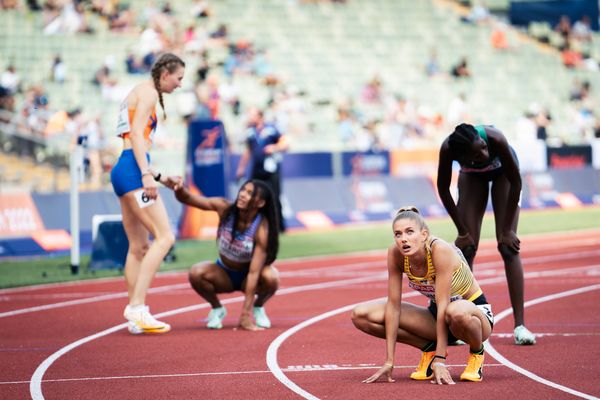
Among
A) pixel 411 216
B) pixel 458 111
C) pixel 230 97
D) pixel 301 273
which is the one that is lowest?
pixel 301 273

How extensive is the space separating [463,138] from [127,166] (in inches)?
114

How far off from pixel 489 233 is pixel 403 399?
1448 cm

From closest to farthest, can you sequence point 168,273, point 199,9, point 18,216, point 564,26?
1. point 168,273
2. point 18,216
3. point 199,9
4. point 564,26

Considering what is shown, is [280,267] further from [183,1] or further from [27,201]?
[183,1]

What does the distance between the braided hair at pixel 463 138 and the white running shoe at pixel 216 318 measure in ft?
9.41

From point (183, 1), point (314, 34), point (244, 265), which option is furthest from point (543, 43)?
point (244, 265)

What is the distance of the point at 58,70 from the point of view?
85.7 ft

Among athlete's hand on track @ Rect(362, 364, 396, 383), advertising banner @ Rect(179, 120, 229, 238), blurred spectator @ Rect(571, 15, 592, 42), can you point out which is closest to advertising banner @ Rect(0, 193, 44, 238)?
advertising banner @ Rect(179, 120, 229, 238)

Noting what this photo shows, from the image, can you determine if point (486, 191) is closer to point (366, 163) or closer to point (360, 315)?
point (360, 315)

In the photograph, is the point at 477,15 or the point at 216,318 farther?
the point at 477,15

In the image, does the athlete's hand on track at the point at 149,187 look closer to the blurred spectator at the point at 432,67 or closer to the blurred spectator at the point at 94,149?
the blurred spectator at the point at 94,149

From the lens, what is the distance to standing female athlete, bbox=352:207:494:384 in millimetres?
6512

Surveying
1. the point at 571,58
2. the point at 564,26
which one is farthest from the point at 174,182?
the point at 564,26

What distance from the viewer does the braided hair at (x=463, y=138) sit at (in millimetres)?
7573
